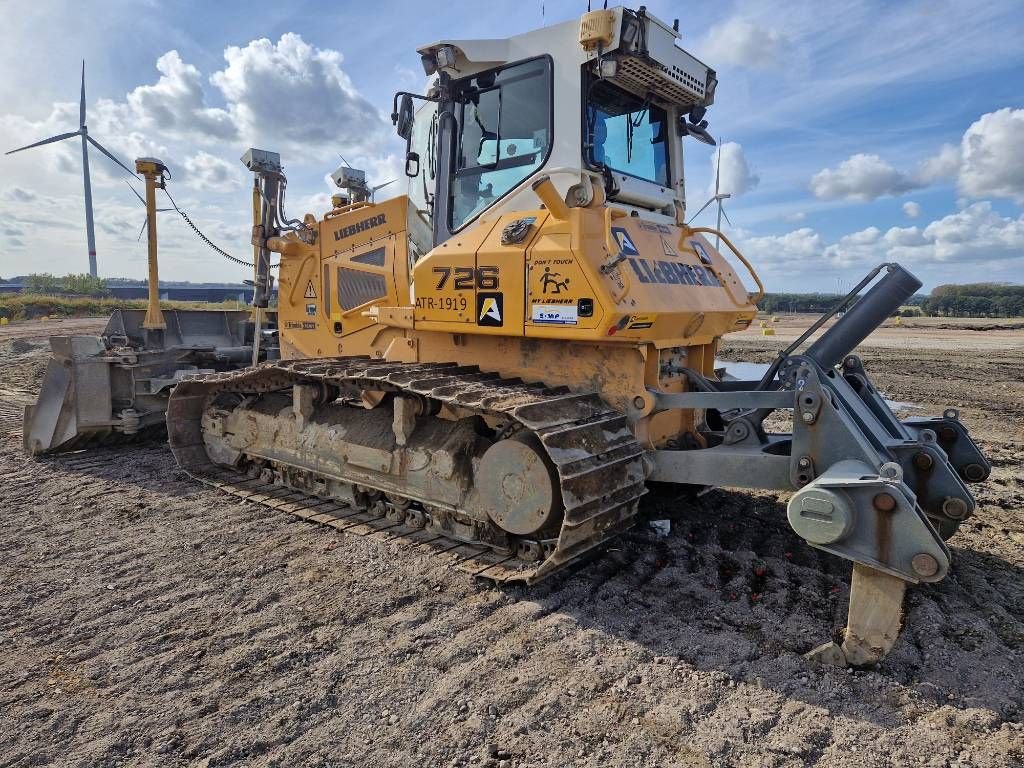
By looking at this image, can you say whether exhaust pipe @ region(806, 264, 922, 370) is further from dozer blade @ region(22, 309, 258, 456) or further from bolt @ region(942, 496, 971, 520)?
dozer blade @ region(22, 309, 258, 456)

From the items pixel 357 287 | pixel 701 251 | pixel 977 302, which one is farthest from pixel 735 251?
pixel 977 302

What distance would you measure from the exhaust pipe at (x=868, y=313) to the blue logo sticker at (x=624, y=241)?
4.44ft

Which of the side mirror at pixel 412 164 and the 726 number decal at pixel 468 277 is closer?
the 726 number decal at pixel 468 277

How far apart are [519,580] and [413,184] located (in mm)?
3636

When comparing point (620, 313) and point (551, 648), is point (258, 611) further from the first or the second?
point (620, 313)

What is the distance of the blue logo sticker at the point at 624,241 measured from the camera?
4.32 meters

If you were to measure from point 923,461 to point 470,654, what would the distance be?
291 centimetres

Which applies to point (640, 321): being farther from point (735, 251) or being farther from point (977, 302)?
point (977, 302)

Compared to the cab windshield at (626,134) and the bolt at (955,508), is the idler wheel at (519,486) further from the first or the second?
the bolt at (955,508)

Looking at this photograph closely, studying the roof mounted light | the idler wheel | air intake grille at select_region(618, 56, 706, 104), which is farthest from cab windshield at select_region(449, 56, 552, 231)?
the idler wheel

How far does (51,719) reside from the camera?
9.28ft

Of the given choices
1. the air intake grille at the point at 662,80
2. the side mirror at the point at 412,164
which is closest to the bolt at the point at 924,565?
the air intake grille at the point at 662,80

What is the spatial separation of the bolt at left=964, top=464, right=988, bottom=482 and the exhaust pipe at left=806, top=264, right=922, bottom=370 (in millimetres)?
1216

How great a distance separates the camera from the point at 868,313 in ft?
14.3
